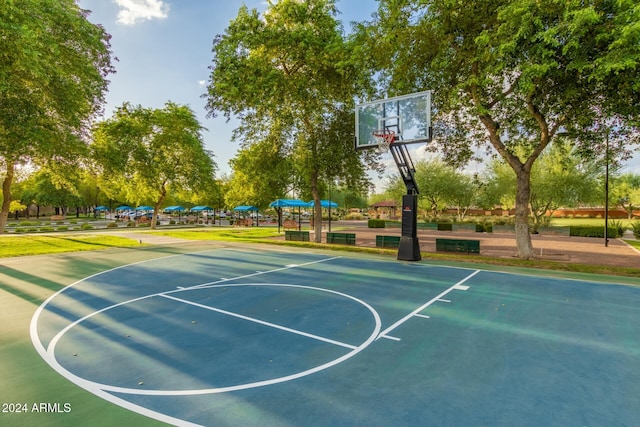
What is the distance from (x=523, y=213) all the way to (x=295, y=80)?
45.7 ft

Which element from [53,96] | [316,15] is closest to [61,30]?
[53,96]

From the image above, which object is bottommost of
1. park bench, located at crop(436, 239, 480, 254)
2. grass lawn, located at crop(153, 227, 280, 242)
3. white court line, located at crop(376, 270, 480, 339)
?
white court line, located at crop(376, 270, 480, 339)

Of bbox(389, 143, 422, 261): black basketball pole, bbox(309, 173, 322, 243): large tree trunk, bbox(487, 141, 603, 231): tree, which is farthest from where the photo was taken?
bbox(487, 141, 603, 231): tree

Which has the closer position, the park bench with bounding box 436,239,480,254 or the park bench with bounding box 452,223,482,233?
the park bench with bounding box 436,239,480,254

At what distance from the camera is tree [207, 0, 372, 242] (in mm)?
17219

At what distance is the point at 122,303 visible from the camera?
7848mm

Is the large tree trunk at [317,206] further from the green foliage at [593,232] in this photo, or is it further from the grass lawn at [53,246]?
the green foliage at [593,232]

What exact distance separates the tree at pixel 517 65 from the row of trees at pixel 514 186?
7781 millimetres

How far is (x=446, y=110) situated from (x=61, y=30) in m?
20.3

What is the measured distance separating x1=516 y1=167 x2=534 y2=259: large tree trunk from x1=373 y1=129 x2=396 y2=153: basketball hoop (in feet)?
20.4

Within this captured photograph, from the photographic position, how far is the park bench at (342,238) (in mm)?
20288

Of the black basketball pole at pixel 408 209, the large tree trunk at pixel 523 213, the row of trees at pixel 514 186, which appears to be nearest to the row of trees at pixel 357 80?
the large tree trunk at pixel 523 213

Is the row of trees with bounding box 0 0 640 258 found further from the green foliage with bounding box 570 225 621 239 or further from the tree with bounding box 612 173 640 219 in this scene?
the tree with bounding box 612 173 640 219

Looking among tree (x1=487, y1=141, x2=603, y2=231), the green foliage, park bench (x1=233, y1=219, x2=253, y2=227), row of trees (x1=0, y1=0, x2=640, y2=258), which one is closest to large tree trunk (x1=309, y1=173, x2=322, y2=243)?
row of trees (x1=0, y1=0, x2=640, y2=258)
